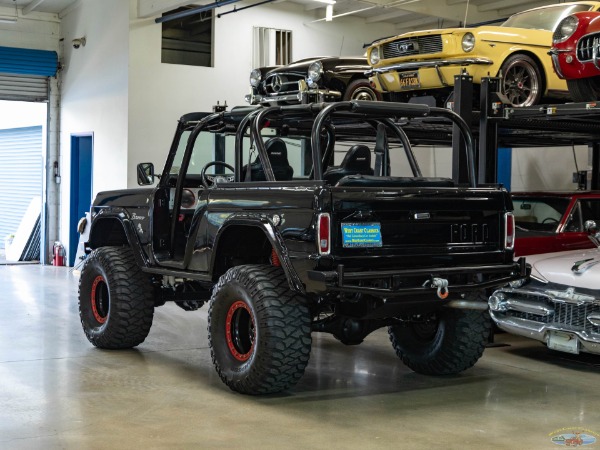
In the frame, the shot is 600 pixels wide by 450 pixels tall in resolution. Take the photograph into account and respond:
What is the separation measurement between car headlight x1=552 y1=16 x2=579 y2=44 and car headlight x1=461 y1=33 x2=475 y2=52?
117 cm

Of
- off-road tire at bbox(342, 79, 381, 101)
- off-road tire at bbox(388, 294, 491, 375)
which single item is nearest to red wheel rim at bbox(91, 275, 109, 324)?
off-road tire at bbox(388, 294, 491, 375)

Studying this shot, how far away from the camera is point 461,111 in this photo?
9289 mm

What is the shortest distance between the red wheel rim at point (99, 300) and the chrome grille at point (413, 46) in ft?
14.7

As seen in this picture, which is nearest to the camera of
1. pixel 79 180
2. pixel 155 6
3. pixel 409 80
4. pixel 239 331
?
pixel 239 331

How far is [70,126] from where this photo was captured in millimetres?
18391

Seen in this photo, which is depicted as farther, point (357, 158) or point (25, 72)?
point (25, 72)

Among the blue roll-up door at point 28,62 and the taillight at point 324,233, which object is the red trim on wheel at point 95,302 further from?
the blue roll-up door at point 28,62

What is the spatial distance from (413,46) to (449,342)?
14.8ft

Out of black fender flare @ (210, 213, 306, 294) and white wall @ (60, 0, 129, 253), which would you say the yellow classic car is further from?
white wall @ (60, 0, 129, 253)

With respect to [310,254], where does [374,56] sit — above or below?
above

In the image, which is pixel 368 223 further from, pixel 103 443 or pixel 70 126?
pixel 70 126

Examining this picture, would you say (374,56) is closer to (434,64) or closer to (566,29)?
(434,64)

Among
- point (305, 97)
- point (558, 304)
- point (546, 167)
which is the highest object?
point (305, 97)

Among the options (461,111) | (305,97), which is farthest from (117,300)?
(305,97)
